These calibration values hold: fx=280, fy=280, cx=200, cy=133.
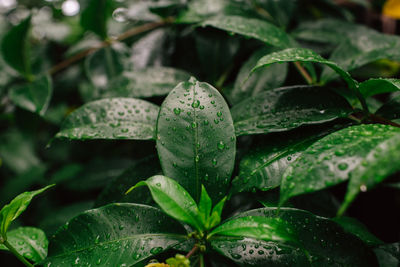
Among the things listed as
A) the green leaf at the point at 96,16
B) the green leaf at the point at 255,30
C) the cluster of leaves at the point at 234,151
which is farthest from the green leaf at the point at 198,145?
the green leaf at the point at 96,16

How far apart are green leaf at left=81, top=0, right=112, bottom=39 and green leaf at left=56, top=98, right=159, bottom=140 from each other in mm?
641

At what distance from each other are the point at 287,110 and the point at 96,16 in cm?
93

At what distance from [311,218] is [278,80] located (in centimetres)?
44

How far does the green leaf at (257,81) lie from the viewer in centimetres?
81

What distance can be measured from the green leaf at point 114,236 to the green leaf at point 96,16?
913 millimetres

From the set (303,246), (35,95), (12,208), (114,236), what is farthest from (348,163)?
(35,95)

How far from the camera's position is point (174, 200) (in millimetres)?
448

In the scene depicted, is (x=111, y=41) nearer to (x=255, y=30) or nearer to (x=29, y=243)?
(x=255, y=30)

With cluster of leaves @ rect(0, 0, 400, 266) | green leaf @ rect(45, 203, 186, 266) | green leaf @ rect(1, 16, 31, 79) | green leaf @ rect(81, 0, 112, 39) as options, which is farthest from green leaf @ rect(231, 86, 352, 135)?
green leaf @ rect(1, 16, 31, 79)

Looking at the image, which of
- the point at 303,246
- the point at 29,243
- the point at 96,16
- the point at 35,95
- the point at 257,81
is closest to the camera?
the point at 303,246

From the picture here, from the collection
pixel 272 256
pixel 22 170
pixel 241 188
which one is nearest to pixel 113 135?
pixel 241 188

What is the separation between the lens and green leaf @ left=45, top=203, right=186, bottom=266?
1.63ft

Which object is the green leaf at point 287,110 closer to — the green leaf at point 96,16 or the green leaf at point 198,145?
the green leaf at point 198,145

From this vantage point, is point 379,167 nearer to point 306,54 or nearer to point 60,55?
point 306,54
